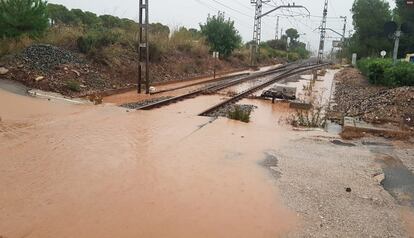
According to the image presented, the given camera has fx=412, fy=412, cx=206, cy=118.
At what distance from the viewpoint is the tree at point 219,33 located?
Answer: 126 ft

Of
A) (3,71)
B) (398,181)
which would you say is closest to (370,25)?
(3,71)

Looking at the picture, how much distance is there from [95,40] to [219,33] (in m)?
20.0

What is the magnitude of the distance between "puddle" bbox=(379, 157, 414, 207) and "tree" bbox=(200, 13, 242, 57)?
31.2m

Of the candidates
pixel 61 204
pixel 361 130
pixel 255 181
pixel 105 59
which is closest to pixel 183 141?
pixel 255 181

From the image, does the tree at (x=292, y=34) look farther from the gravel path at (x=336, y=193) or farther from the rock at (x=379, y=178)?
the rock at (x=379, y=178)

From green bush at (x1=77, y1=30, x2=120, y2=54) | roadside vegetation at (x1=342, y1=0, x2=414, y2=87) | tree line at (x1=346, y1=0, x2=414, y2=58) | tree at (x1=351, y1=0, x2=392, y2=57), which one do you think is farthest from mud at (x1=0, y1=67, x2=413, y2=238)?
tree at (x1=351, y1=0, x2=392, y2=57)

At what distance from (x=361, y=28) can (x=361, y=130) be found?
45.7m

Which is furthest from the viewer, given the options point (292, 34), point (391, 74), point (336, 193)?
point (292, 34)

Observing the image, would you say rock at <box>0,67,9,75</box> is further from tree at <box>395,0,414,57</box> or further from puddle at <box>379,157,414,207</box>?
tree at <box>395,0,414,57</box>

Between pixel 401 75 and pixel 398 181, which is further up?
pixel 401 75

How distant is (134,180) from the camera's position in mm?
6344

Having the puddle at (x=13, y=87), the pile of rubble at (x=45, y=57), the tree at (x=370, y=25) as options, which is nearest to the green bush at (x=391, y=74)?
the pile of rubble at (x=45, y=57)

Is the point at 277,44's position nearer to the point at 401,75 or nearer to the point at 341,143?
the point at 401,75

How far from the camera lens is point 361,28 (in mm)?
52031
